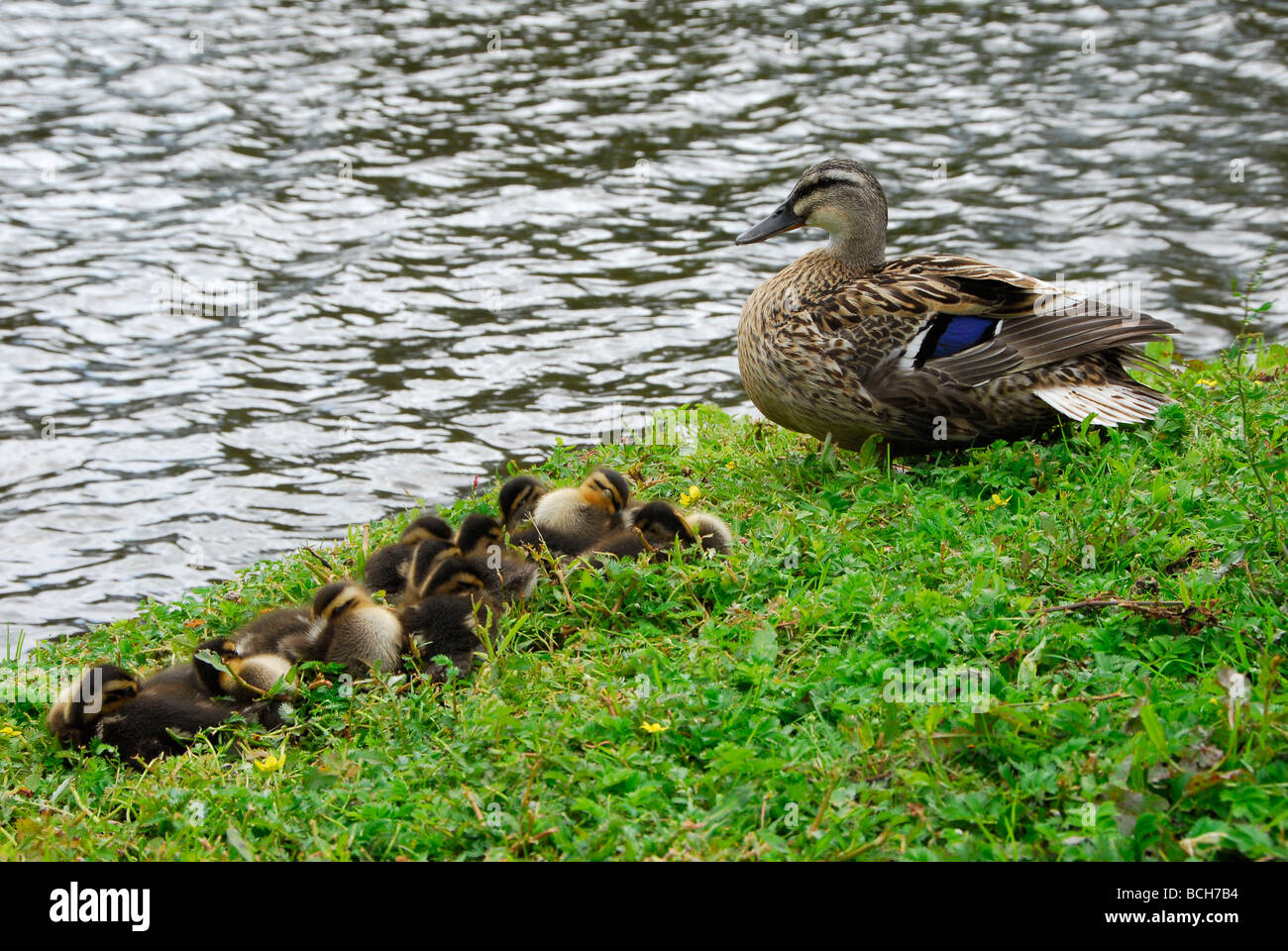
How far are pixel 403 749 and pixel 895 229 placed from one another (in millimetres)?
8579

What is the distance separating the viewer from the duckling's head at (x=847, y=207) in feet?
21.9

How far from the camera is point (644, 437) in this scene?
7.92 metres

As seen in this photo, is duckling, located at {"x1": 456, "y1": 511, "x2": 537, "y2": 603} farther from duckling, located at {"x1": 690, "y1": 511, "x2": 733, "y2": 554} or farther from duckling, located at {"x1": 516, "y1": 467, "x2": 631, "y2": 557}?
duckling, located at {"x1": 690, "y1": 511, "x2": 733, "y2": 554}

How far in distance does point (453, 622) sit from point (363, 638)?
35 centimetres

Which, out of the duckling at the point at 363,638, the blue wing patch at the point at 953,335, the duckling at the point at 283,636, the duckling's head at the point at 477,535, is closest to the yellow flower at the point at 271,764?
the duckling at the point at 363,638

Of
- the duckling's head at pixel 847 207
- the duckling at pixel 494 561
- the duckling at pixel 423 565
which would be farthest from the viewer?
the duckling's head at pixel 847 207

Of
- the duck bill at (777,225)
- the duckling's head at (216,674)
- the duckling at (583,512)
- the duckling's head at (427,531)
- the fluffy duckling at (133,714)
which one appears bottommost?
the fluffy duckling at (133,714)

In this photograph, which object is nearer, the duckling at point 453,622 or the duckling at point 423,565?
the duckling at point 453,622

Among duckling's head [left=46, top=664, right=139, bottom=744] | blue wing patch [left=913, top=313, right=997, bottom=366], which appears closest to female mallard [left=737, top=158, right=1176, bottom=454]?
blue wing patch [left=913, top=313, right=997, bottom=366]

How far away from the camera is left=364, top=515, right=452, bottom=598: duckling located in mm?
5797

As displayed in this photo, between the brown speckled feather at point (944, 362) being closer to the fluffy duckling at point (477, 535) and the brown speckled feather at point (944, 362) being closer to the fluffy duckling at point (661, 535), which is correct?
the fluffy duckling at point (661, 535)

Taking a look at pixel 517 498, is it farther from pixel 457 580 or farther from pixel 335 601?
pixel 335 601

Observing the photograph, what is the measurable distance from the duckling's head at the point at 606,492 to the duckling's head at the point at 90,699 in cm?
211

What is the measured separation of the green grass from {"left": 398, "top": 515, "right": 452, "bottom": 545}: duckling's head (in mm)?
949
